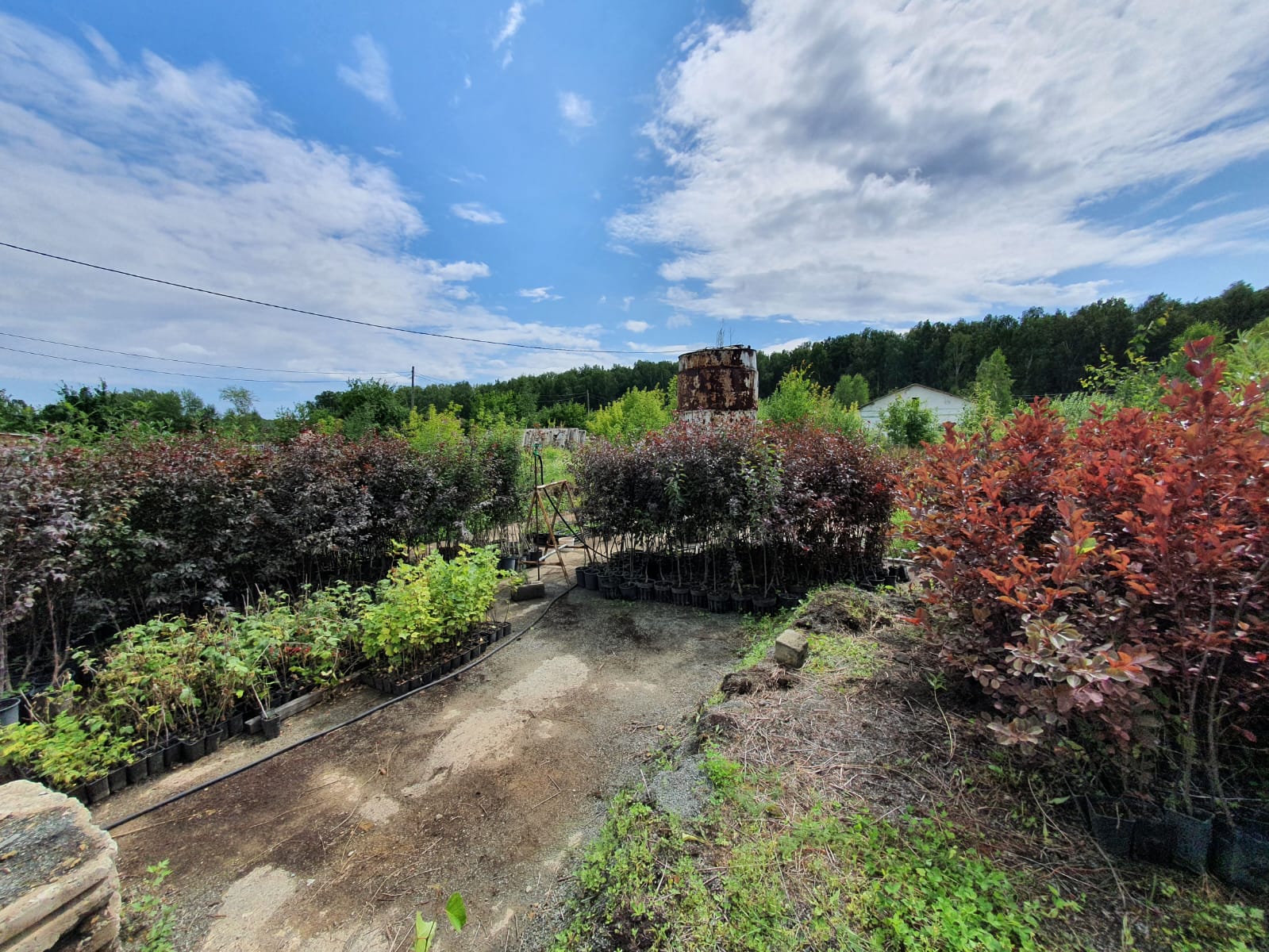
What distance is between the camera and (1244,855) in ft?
4.65

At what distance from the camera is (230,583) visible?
4.55 metres

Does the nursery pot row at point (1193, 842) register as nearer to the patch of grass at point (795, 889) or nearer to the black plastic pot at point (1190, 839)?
the black plastic pot at point (1190, 839)

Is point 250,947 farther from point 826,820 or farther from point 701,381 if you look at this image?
point 701,381

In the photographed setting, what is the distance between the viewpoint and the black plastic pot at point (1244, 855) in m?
1.40

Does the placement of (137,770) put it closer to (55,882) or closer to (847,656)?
(55,882)

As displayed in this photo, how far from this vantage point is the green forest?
13461 millimetres

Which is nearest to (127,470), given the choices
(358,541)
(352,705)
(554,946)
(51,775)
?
(358,541)

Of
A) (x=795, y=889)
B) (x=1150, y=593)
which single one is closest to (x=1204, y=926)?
(x=1150, y=593)

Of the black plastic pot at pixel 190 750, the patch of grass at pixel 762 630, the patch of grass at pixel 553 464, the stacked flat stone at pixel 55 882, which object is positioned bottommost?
the patch of grass at pixel 762 630

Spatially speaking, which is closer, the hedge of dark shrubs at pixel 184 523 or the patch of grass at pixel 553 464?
the hedge of dark shrubs at pixel 184 523

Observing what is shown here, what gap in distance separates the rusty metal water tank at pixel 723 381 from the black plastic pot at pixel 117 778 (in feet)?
20.9

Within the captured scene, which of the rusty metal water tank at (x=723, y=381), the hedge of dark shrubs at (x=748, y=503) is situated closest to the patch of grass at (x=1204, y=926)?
the hedge of dark shrubs at (x=748, y=503)

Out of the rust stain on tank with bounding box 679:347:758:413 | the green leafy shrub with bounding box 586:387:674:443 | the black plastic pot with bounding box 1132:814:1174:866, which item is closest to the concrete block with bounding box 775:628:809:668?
the black plastic pot with bounding box 1132:814:1174:866

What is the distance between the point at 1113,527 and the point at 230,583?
6.31 metres
